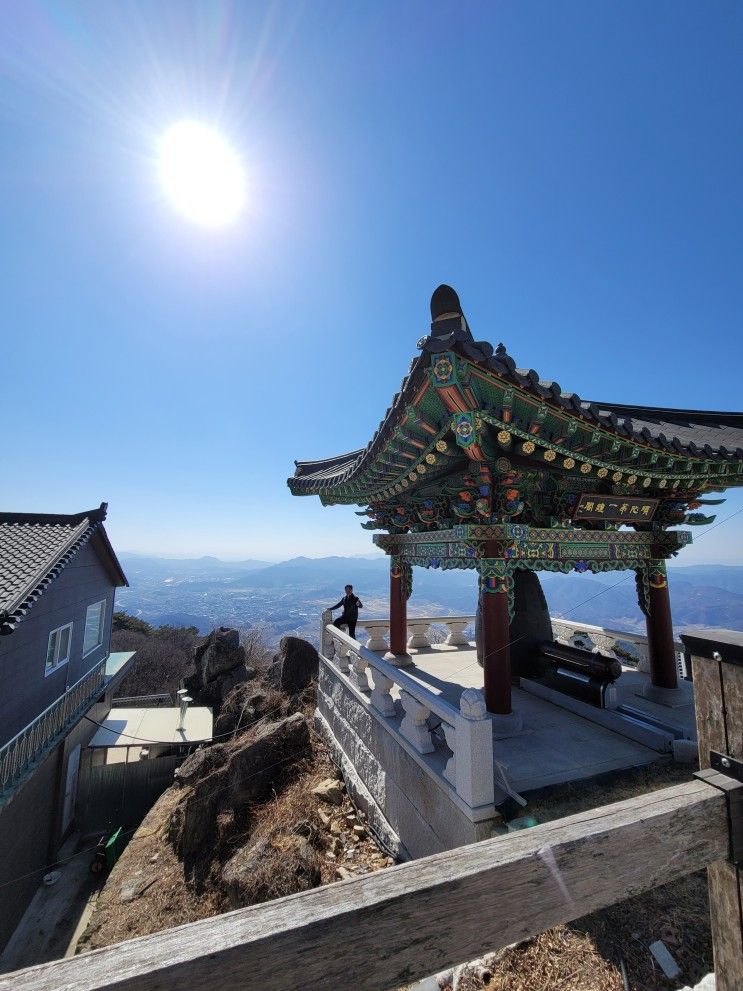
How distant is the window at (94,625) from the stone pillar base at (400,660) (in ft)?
42.4

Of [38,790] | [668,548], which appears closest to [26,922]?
[38,790]

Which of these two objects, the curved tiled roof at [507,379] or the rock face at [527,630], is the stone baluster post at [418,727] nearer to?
the rock face at [527,630]

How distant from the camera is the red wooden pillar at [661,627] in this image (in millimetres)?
8289

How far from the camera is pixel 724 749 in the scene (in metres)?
1.84

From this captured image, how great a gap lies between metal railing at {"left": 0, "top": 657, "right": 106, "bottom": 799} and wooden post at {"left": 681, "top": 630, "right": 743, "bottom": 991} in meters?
13.7

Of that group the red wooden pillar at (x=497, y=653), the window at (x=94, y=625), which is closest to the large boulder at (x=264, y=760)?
the red wooden pillar at (x=497, y=653)

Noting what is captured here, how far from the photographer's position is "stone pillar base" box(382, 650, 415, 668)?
10.4 metres

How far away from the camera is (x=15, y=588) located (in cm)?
1167

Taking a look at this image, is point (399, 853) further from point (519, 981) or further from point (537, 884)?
point (537, 884)

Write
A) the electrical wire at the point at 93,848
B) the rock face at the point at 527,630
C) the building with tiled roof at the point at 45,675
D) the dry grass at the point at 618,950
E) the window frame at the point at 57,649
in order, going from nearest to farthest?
the dry grass at the point at 618,950 < the rock face at the point at 527,630 < the electrical wire at the point at 93,848 < the building with tiled roof at the point at 45,675 < the window frame at the point at 57,649

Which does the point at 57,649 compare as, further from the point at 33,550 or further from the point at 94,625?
the point at 94,625

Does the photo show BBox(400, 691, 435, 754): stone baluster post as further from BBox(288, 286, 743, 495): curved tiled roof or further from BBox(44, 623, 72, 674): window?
BBox(44, 623, 72, 674): window

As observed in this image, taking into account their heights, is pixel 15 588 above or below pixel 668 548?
below

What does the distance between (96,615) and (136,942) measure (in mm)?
20559
